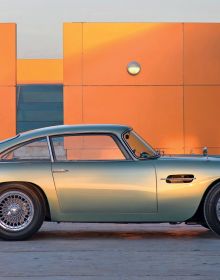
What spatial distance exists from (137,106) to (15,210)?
38.2ft

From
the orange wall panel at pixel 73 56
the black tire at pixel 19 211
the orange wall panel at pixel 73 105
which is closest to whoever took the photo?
the black tire at pixel 19 211

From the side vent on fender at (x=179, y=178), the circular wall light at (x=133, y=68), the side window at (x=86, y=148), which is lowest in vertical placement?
the side vent on fender at (x=179, y=178)

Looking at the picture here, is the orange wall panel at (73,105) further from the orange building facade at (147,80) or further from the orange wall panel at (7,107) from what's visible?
the orange wall panel at (7,107)

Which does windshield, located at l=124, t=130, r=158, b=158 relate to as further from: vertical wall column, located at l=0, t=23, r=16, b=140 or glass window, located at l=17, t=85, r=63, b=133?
glass window, located at l=17, t=85, r=63, b=133

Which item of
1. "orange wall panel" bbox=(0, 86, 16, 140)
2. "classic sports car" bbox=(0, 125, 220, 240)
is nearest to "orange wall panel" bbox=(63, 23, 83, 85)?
"orange wall panel" bbox=(0, 86, 16, 140)

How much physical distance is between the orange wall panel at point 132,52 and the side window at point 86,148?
1116cm

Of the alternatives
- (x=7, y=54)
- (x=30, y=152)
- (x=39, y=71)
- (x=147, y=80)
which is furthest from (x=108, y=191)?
(x=39, y=71)

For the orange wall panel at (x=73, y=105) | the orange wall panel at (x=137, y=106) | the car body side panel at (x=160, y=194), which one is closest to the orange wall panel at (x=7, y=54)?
the orange wall panel at (x=73, y=105)

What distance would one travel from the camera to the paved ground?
5473 mm

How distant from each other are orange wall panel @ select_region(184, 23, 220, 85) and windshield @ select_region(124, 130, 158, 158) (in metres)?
11.3

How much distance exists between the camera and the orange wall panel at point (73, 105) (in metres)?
18.9

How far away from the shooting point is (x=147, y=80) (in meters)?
19.0

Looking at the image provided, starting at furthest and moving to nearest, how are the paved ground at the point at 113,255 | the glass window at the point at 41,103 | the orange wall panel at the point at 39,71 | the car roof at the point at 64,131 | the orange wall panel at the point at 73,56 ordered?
the glass window at the point at 41,103 < the orange wall panel at the point at 39,71 < the orange wall panel at the point at 73,56 < the car roof at the point at 64,131 < the paved ground at the point at 113,255

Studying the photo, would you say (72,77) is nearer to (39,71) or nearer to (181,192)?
(181,192)
